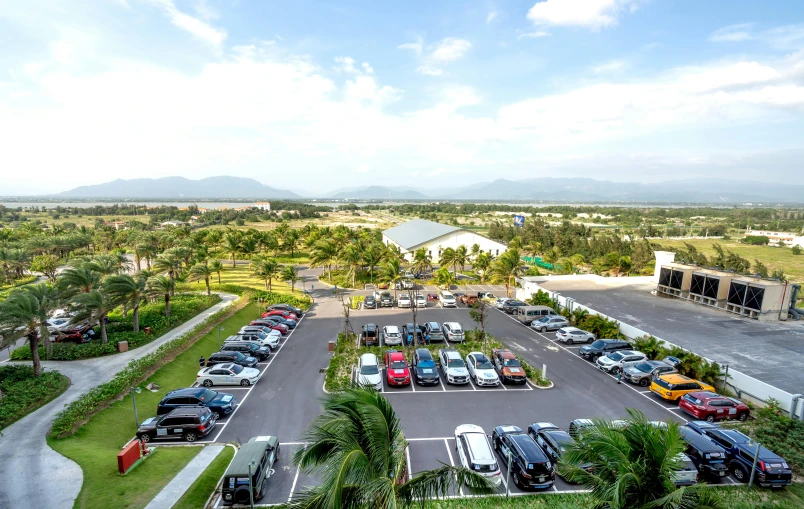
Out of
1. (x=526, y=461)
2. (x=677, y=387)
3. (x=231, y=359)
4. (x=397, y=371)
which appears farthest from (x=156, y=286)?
(x=677, y=387)

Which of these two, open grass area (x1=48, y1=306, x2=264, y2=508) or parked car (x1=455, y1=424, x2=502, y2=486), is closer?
open grass area (x1=48, y1=306, x2=264, y2=508)

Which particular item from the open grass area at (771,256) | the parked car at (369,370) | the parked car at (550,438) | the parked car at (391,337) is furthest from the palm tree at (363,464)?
the open grass area at (771,256)

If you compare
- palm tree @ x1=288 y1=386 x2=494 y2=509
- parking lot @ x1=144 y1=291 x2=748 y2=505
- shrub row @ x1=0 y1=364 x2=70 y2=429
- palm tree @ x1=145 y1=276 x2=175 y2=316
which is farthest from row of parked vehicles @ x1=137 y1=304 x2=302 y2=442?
palm tree @ x1=288 y1=386 x2=494 y2=509

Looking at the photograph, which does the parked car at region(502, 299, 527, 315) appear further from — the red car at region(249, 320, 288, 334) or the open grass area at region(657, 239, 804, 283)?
the open grass area at region(657, 239, 804, 283)

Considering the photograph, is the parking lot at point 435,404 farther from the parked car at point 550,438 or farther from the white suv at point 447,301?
the white suv at point 447,301

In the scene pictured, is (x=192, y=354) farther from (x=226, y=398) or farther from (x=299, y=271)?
(x=299, y=271)

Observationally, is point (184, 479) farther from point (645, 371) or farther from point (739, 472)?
point (645, 371)
